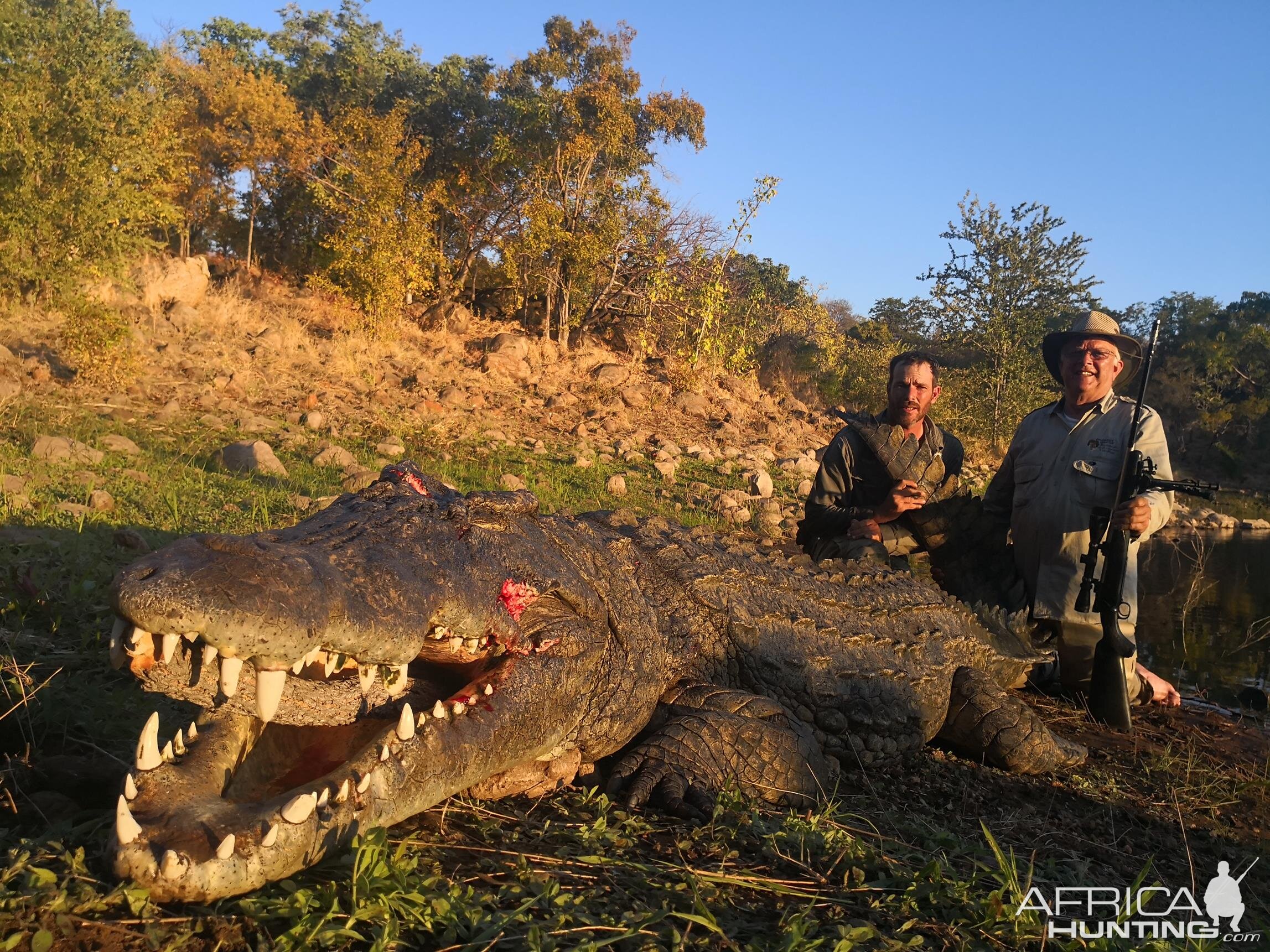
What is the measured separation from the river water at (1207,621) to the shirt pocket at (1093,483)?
1593mm

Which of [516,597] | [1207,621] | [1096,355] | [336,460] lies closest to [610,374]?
[336,460]

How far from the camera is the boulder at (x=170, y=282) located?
48.8 feet

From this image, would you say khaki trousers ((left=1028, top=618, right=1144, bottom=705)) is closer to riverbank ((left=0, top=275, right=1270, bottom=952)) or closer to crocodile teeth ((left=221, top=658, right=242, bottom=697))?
riverbank ((left=0, top=275, right=1270, bottom=952))

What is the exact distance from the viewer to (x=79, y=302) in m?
11.6

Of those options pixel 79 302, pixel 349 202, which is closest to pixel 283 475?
pixel 79 302

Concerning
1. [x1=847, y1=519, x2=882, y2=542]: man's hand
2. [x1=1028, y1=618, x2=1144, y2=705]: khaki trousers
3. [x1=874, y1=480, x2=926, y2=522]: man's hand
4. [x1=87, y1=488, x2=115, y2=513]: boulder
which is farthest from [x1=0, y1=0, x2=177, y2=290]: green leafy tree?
[x1=1028, y1=618, x2=1144, y2=705]: khaki trousers

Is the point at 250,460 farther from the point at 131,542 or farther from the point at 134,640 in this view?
the point at 134,640

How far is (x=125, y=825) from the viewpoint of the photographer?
1.72 m

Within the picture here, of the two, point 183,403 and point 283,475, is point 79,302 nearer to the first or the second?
point 183,403

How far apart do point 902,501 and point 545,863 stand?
3845 millimetres

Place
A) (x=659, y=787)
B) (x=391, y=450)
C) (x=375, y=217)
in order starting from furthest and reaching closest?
(x=375, y=217), (x=391, y=450), (x=659, y=787)

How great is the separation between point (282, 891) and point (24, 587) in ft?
8.37

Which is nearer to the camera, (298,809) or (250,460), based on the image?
(298,809)

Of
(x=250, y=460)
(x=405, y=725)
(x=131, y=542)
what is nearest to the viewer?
(x=405, y=725)
